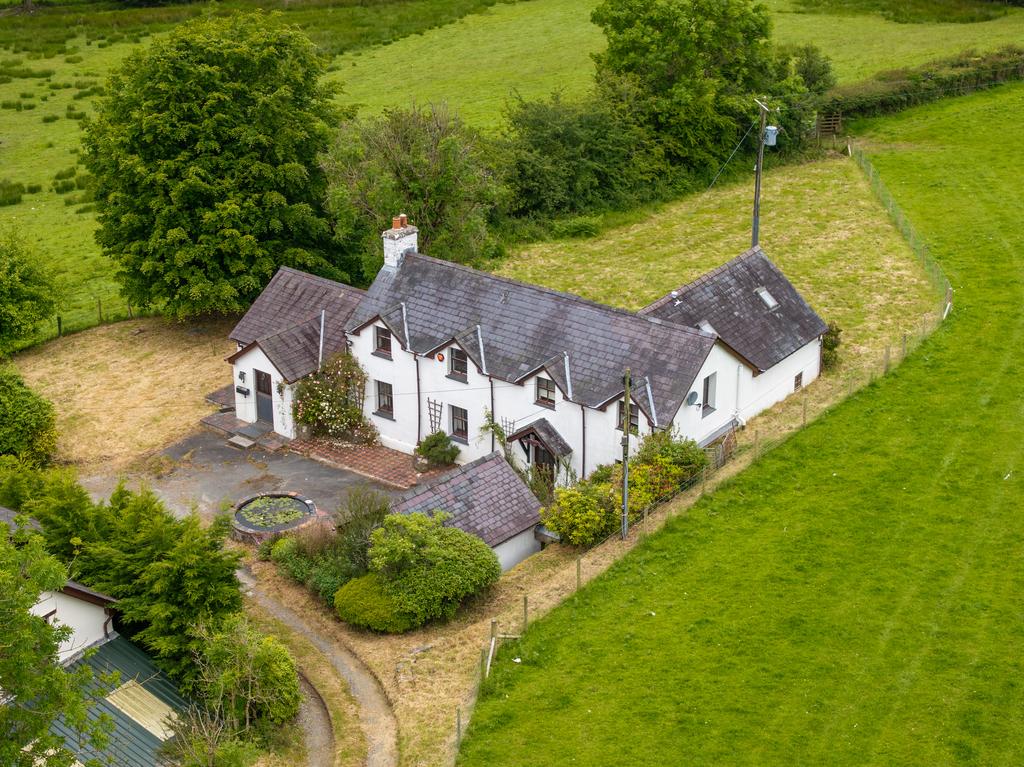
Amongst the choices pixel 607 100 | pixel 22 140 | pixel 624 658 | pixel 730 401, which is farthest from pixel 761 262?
pixel 22 140

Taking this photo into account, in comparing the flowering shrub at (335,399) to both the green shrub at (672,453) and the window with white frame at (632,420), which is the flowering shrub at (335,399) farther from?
the green shrub at (672,453)

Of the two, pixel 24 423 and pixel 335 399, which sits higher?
pixel 24 423

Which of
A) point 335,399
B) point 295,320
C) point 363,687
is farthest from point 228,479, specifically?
point 363,687

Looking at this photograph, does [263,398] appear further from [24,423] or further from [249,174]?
[249,174]

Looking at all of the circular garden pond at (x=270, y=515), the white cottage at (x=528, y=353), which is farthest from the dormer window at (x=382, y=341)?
the circular garden pond at (x=270, y=515)

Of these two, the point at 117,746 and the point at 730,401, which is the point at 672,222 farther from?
the point at 117,746

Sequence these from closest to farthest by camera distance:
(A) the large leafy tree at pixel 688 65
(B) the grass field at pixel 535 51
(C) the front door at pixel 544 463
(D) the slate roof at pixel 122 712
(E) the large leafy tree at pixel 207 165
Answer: (D) the slate roof at pixel 122 712, (C) the front door at pixel 544 463, (E) the large leafy tree at pixel 207 165, (A) the large leafy tree at pixel 688 65, (B) the grass field at pixel 535 51
